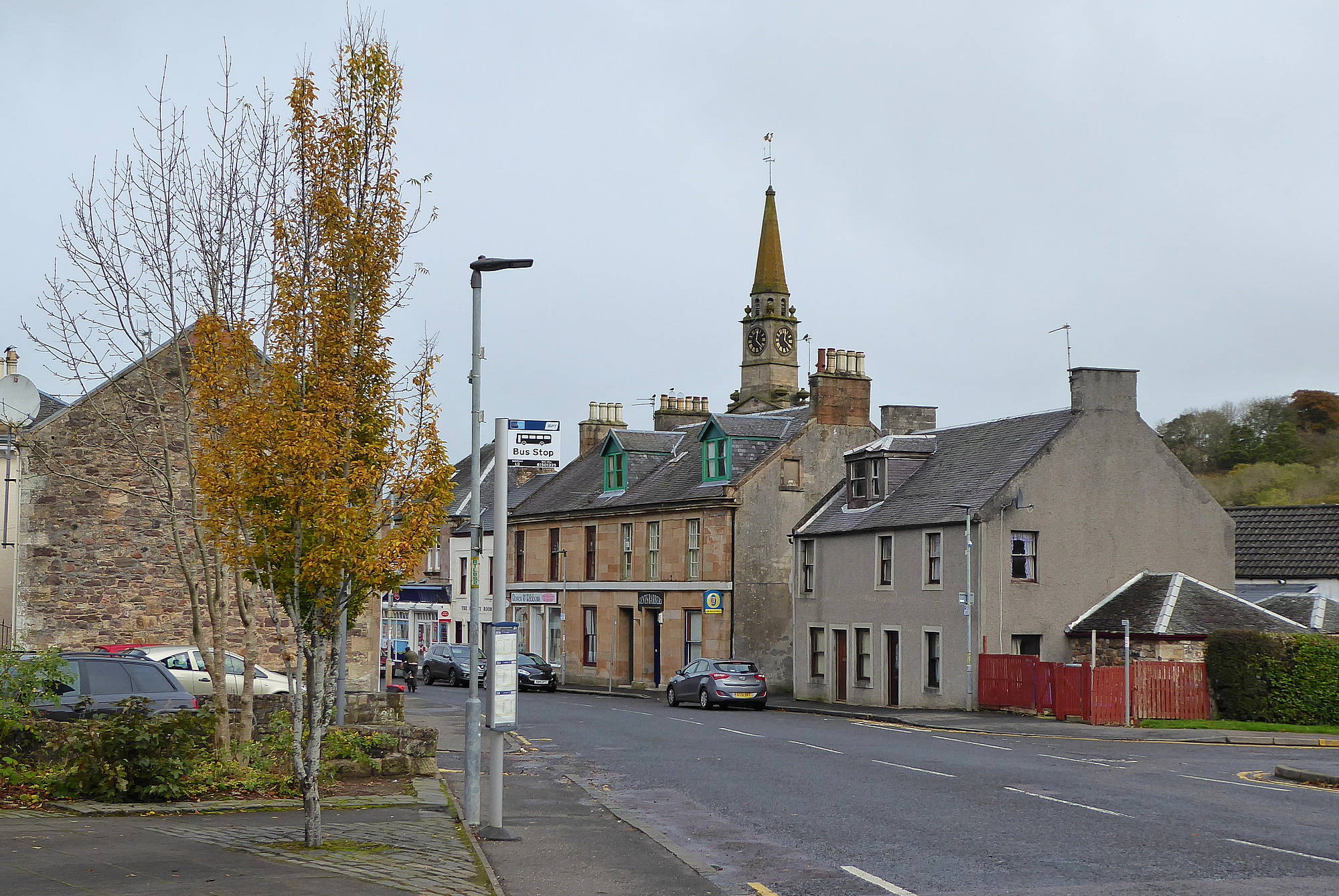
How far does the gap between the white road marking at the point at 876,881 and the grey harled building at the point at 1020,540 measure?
2513 centimetres

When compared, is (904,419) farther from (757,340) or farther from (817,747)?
(757,340)

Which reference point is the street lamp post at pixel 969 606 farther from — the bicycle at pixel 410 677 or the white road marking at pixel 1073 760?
the bicycle at pixel 410 677

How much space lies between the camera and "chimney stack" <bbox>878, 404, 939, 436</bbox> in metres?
49.7

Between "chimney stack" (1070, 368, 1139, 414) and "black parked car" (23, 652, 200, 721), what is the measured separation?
26.5m

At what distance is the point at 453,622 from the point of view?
237ft

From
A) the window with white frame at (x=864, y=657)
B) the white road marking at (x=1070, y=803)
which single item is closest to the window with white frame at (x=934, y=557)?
the window with white frame at (x=864, y=657)

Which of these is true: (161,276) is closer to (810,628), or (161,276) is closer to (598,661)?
(810,628)

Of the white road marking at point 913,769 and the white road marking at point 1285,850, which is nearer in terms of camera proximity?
the white road marking at point 1285,850

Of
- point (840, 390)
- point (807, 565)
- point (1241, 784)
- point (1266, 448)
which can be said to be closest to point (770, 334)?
point (1266, 448)

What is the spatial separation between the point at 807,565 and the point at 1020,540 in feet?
33.0

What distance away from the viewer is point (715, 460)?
50.9 meters

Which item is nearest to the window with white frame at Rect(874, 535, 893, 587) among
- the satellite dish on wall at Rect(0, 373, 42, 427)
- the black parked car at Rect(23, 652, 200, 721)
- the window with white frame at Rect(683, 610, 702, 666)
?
the window with white frame at Rect(683, 610, 702, 666)

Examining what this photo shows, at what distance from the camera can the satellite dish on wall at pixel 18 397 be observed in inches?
937

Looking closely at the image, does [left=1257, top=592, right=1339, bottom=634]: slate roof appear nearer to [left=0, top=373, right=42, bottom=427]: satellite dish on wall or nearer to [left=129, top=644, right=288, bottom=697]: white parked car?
[left=129, top=644, right=288, bottom=697]: white parked car
